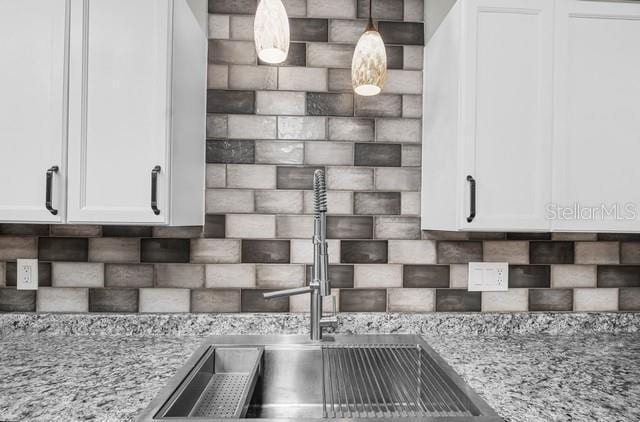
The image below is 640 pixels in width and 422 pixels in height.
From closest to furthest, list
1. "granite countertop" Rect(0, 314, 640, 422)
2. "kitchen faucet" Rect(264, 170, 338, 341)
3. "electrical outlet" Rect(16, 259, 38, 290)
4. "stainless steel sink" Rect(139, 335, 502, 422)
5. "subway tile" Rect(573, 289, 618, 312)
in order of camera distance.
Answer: "granite countertop" Rect(0, 314, 640, 422) < "stainless steel sink" Rect(139, 335, 502, 422) < "kitchen faucet" Rect(264, 170, 338, 341) < "electrical outlet" Rect(16, 259, 38, 290) < "subway tile" Rect(573, 289, 618, 312)

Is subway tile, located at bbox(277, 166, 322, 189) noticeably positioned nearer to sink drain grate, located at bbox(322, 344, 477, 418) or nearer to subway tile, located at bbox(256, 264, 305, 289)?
subway tile, located at bbox(256, 264, 305, 289)

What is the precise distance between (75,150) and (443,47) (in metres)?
1.34

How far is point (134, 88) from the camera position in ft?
4.02

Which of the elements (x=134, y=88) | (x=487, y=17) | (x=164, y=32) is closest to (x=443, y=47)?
(x=487, y=17)

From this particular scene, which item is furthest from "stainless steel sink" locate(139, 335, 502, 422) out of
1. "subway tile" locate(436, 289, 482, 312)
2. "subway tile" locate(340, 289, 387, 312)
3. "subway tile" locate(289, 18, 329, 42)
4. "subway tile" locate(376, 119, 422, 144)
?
"subway tile" locate(289, 18, 329, 42)

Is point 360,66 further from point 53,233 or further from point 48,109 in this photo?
point 53,233

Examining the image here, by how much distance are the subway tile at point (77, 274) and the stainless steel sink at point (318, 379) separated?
1.87 ft

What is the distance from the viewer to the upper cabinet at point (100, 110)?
4.00ft

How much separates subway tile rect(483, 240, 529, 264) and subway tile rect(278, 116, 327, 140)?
2.86 ft

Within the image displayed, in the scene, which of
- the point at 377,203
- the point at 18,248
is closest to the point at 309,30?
the point at 377,203

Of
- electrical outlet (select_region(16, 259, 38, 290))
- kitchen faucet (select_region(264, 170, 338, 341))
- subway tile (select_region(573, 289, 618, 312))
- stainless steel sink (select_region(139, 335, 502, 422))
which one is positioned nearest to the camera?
stainless steel sink (select_region(139, 335, 502, 422))

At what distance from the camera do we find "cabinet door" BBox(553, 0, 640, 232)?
4.25 ft

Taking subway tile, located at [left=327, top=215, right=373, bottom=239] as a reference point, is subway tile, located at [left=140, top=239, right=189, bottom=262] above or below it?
below

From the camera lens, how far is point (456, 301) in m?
1.62
